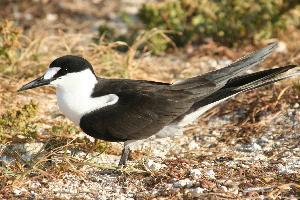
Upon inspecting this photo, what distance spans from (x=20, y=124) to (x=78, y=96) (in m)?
0.68

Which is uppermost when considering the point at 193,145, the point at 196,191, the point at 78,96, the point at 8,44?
the point at 8,44

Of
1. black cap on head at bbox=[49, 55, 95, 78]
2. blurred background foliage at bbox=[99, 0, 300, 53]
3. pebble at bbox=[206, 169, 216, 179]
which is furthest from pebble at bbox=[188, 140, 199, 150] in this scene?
blurred background foliage at bbox=[99, 0, 300, 53]

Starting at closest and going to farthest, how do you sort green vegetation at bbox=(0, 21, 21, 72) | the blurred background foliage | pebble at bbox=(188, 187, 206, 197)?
pebble at bbox=(188, 187, 206, 197) < green vegetation at bbox=(0, 21, 21, 72) < the blurred background foliage

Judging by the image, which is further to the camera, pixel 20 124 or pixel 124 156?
pixel 20 124

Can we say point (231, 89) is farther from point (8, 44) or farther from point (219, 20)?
point (219, 20)

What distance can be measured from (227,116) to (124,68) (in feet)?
3.71

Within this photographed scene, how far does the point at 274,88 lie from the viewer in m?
5.76

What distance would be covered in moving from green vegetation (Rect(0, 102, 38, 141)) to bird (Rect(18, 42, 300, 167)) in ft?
1.22

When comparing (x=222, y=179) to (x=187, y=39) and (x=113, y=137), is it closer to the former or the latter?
(x=113, y=137)

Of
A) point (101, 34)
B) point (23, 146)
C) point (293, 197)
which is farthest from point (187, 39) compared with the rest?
point (293, 197)

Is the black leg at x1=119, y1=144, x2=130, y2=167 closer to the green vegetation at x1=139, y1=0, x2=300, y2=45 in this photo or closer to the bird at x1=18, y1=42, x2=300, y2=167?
the bird at x1=18, y1=42, x2=300, y2=167

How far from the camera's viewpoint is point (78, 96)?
4.46m

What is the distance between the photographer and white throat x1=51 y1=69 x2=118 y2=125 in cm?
443

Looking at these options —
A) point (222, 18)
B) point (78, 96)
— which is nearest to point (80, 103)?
point (78, 96)
